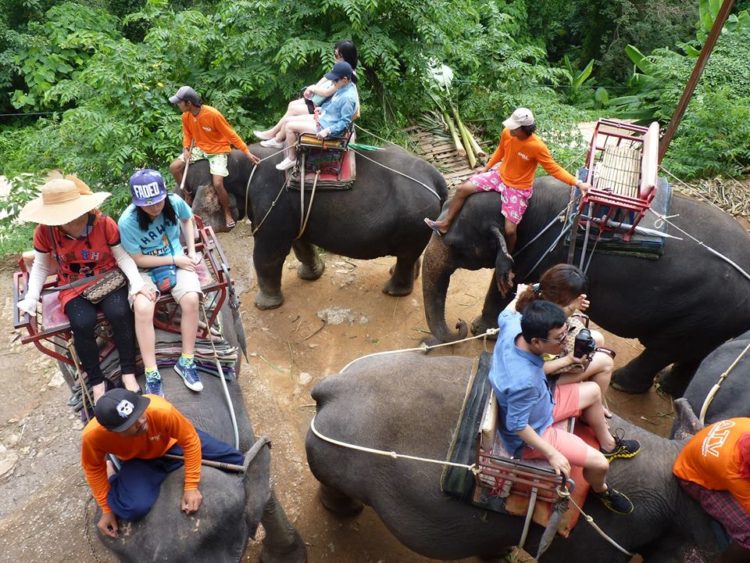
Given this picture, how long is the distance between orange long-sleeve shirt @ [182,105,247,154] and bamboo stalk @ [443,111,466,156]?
4371mm

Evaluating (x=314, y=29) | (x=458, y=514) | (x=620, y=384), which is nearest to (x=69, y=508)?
(x=458, y=514)

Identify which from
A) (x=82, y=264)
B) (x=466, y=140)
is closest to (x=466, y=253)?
(x=82, y=264)

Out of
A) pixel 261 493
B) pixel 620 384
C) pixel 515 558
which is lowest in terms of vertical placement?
pixel 515 558

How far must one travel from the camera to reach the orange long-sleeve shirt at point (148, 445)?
8.61 feet

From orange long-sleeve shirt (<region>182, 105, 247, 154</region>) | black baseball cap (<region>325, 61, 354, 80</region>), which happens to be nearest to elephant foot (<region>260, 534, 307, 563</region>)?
orange long-sleeve shirt (<region>182, 105, 247, 154</region>)

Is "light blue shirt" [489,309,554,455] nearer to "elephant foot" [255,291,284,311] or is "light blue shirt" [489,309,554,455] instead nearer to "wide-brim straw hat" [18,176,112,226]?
"wide-brim straw hat" [18,176,112,226]

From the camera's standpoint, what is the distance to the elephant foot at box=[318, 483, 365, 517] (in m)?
3.99

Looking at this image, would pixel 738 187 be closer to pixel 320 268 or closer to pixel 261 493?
pixel 320 268

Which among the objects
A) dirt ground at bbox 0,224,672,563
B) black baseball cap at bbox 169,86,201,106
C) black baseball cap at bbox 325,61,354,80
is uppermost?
black baseball cap at bbox 325,61,354,80

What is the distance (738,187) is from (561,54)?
8.40m

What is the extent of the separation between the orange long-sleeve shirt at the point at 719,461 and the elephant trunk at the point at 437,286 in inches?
108

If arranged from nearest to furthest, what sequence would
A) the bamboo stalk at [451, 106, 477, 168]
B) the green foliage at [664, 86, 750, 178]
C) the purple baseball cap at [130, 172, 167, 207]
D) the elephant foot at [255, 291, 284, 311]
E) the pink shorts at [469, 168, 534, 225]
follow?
the purple baseball cap at [130, 172, 167, 207] → the pink shorts at [469, 168, 534, 225] → the elephant foot at [255, 291, 284, 311] → the green foliage at [664, 86, 750, 178] → the bamboo stalk at [451, 106, 477, 168]

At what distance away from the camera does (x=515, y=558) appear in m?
3.97

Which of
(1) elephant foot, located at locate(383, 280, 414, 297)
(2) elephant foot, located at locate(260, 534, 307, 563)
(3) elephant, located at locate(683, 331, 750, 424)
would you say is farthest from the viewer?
(1) elephant foot, located at locate(383, 280, 414, 297)
